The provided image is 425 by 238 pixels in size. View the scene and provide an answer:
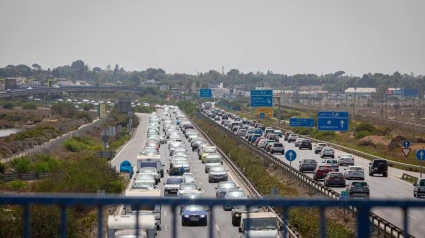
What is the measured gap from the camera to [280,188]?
33.6 meters

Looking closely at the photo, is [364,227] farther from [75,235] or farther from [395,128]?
[395,128]

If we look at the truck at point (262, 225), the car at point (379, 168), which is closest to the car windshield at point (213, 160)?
the car at point (379, 168)

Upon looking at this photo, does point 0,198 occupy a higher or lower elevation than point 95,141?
higher

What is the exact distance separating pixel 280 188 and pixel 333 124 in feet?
76.0

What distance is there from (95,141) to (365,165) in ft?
124

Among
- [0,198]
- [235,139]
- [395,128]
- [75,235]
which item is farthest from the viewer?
[395,128]

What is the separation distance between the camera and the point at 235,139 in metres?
70.9

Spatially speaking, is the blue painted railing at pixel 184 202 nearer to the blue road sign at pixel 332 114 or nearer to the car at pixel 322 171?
the car at pixel 322 171

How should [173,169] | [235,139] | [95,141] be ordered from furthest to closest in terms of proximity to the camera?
[95,141], [235,139], [173,169]

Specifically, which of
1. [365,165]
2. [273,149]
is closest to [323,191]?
[365,165]

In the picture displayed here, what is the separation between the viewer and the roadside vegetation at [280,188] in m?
11.1

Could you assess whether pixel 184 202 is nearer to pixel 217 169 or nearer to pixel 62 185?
pixel 62 185

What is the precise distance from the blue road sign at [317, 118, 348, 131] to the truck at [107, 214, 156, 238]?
160 feet

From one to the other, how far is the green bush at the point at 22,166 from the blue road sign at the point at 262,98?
1370 inches
